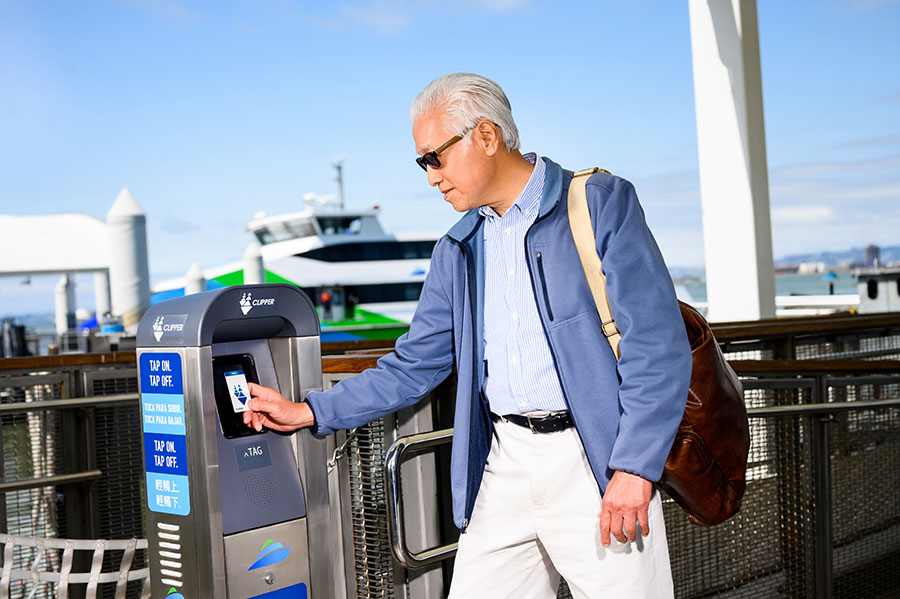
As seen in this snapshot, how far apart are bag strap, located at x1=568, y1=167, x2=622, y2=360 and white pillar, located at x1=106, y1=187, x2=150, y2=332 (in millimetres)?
10084

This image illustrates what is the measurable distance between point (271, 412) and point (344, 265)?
2947cm

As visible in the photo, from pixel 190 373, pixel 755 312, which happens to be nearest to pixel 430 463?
pixel 190 373

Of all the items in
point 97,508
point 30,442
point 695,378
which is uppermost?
point 695,378

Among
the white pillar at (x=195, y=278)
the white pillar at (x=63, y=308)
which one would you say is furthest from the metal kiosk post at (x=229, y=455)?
the white pillar at (x=63, y=308)

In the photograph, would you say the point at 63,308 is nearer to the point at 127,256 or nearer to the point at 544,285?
the point at 127,256

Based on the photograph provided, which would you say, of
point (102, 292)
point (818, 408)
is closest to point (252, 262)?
point (102, 292)

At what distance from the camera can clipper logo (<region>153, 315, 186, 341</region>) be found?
192 centimetres

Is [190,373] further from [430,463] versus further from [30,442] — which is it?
[30,442]

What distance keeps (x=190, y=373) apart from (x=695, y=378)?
1.04m

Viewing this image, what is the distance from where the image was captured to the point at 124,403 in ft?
12.9

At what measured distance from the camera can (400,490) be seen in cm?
211

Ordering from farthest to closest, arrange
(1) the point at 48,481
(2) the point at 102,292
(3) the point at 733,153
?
(2) the point at 102,292 → (3) the point at 733,153 → (1) the point at 48,481

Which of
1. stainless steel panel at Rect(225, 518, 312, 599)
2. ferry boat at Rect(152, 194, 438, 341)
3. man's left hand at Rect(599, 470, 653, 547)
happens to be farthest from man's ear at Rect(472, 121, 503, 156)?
ferry boat at Rect(152, 194, 438, 341)

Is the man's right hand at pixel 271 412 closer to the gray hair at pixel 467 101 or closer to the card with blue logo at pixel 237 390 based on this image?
the card with blue logo at pixel 237 390
